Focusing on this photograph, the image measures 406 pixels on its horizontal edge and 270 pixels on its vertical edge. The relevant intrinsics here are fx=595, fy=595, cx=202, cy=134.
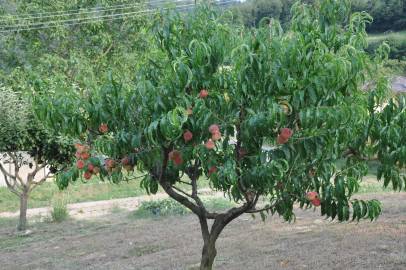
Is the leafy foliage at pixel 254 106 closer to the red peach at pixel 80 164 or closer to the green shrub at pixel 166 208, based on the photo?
the red peach at pixel 80 164

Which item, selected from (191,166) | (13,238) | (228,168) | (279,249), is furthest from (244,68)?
(13,238)

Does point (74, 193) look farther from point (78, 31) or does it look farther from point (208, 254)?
point (208, 254)

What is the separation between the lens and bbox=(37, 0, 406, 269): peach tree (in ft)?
13.2

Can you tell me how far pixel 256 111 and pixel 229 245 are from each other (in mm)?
4805

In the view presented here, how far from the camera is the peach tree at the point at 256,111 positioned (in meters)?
4.02

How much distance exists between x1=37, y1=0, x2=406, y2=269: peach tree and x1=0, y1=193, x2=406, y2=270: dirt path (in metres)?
2.32

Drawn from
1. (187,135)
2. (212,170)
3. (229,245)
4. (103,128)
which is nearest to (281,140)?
(212,170)

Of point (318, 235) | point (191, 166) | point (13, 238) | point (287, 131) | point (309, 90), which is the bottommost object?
point (13, 238)

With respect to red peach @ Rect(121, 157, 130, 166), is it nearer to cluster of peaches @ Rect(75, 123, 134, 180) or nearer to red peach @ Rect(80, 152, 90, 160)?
cluster of peaches @ Rect(75, 123, 134, 180)

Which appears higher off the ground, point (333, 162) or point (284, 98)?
point (284, 98)

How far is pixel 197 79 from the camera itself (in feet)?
14.2

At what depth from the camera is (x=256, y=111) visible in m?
4.20

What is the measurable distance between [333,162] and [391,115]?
0.56m

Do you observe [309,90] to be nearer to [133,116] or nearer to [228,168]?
[228,168]
